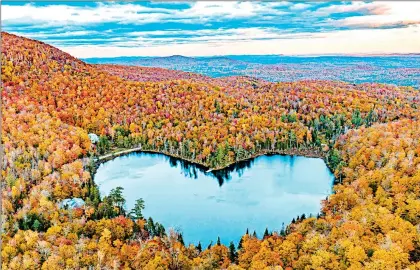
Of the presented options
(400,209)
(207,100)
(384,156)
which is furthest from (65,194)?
(207,100)

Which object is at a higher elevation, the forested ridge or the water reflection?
the forested ridge

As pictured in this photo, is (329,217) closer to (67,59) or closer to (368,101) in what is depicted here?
(368,101)

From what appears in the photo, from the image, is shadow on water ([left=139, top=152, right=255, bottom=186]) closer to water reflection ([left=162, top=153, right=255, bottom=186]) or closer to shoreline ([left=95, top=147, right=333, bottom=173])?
water reflection ([left=162, top=153, right=255, bottom=186])

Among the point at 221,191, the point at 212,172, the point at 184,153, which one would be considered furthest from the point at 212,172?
the point at 184,153

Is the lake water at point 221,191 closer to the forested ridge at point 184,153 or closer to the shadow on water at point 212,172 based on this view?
the shadow on water at point 212,172

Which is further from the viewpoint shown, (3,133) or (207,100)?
(207,100)

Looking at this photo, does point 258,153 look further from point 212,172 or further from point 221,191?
point 221,191

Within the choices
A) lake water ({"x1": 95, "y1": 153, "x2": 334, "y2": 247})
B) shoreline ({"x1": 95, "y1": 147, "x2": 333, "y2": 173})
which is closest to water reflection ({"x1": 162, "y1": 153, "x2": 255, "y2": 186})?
lake water ({"x1": 95, "y1": 153, "x2": 334, "y2": 247})
